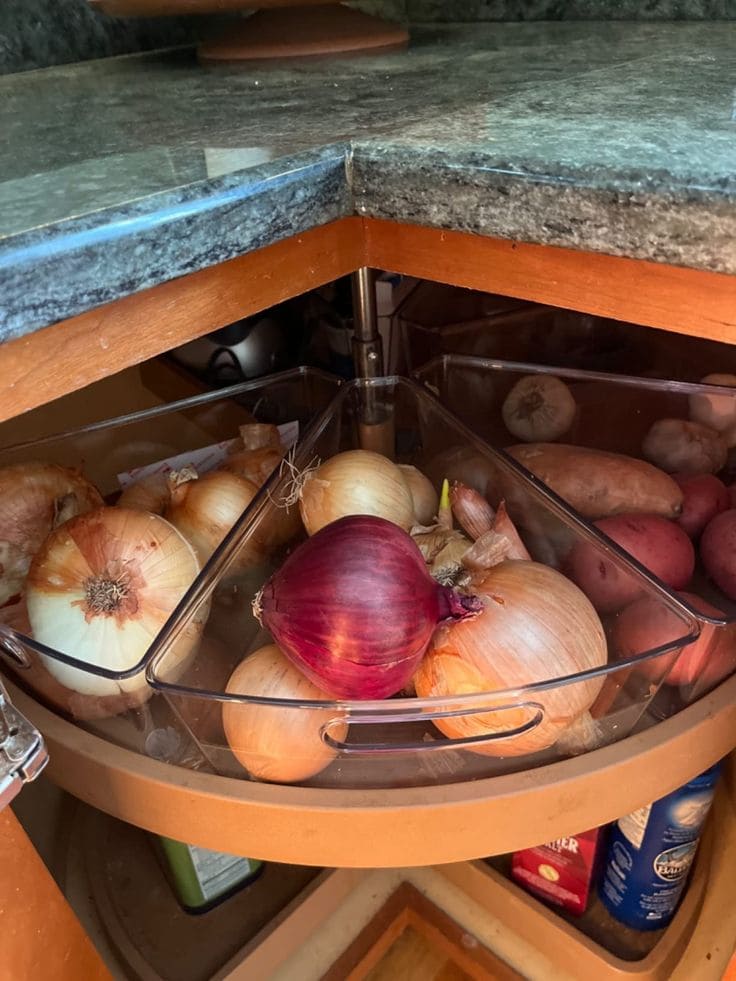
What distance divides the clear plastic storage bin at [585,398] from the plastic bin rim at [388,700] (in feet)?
0.08

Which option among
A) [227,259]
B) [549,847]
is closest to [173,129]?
[227,259]

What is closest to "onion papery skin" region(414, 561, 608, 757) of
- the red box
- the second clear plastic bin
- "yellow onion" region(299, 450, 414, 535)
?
the second clear plastic bin

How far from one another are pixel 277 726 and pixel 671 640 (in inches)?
9.5

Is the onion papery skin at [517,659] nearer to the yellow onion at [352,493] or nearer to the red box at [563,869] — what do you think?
the yellow onion at [352,493]

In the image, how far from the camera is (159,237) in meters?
0.33

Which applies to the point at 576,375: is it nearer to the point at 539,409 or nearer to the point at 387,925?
the point at 539,409

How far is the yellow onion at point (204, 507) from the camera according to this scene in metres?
0.56

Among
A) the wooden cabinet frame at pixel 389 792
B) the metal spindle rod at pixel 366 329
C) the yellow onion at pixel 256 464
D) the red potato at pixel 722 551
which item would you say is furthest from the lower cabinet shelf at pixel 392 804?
the metal spindle rod at pixel 366 329

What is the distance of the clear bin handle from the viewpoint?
43cm

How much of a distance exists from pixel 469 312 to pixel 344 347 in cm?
14

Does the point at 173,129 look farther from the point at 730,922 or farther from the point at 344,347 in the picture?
the point at 730,922

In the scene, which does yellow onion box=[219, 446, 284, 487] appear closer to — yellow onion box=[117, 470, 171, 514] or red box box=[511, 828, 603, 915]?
yellow onion box=[117, 470, 171, 514]

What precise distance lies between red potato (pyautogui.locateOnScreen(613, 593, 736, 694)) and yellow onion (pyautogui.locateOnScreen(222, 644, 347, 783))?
0.19 m

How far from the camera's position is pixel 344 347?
2.75 ft
